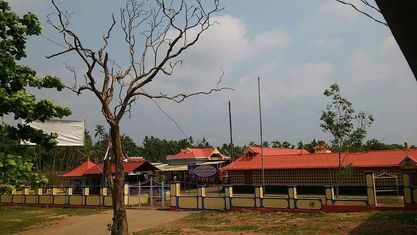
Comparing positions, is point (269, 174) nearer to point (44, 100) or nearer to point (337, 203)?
point (337, 203)

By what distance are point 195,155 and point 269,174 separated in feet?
44.4

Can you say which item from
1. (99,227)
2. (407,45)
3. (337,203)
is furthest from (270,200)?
(407,45)

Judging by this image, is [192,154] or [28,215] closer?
[28,215]

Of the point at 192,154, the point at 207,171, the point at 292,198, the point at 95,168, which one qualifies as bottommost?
the point at 292,198

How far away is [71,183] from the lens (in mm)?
40125

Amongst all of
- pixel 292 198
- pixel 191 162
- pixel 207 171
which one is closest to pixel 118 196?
pixel 292 198

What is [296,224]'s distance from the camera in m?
15.5

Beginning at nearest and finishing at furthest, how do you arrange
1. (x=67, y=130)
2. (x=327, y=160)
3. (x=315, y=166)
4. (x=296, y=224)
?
(x=67, y=130) → (x=296, y=224) → (x=315, y=166) → (x=327, y=160)

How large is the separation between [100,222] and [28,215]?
6.87 m

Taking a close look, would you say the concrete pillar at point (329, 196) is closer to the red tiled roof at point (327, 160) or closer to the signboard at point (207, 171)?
the signboard at point (207, 171)

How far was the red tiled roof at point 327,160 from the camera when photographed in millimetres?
27500

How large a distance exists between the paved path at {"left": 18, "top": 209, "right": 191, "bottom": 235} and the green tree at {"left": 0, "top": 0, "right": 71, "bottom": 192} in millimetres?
10205

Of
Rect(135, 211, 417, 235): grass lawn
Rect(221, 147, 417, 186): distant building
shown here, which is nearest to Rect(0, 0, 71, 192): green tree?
Rect(135, 211, 417, 235): grass lawn

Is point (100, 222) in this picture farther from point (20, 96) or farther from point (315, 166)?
point (315, 166)
